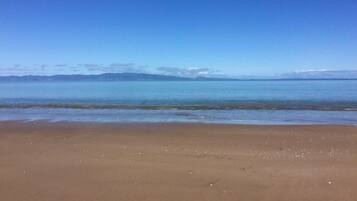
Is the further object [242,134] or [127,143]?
[242,134]

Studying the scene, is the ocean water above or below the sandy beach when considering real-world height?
below

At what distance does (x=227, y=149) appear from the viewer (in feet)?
37.8

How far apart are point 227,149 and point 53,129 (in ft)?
29.9

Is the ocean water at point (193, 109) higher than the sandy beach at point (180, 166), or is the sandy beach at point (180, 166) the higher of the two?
the sandy beach at point (180, 166)

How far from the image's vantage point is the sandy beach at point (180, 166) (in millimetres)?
7160

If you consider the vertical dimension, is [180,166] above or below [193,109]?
above

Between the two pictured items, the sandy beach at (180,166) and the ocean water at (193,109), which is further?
the ocean water at (193,109)

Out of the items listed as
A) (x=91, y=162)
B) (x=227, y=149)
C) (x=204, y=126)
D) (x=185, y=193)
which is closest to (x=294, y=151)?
(x=227, y=149)

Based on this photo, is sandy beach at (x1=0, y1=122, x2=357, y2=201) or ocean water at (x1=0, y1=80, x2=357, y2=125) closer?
sandy beach at (x1=0, y1=122, x2=357, y2=201)

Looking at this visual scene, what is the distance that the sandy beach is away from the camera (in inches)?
282

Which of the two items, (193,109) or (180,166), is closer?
(180,166)

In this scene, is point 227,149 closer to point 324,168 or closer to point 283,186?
point 324,168

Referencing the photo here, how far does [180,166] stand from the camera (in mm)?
9086

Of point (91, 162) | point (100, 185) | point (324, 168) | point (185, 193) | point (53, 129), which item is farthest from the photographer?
point (53, 129)
